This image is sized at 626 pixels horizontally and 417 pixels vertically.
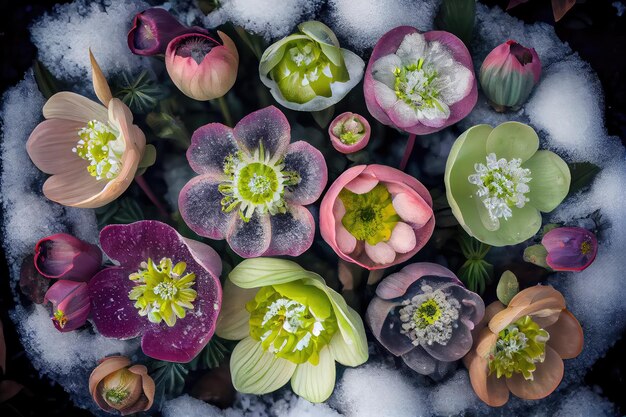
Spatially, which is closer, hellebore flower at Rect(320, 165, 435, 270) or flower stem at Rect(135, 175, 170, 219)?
hellebore flower at Rect(320, 165, 435, 270)

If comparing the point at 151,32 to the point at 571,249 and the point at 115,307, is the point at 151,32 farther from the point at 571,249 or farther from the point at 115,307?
the point at 571,249

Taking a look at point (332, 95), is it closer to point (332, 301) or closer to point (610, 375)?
point (332, 301)

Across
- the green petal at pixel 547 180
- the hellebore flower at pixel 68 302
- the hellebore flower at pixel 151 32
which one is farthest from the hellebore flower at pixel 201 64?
the green petal at pixel 547 180

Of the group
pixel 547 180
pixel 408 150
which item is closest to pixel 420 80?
pixel 408 150

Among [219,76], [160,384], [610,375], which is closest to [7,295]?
[160,384]

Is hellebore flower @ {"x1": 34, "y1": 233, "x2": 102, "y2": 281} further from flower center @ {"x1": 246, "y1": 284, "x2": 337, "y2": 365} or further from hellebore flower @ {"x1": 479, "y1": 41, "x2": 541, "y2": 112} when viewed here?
hellebore flower @ {"x1": 479, "y1": 41, "x2": 541, "y2": 112}

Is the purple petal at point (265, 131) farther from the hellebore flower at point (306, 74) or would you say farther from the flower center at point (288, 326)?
the flower center at point (288, 326)

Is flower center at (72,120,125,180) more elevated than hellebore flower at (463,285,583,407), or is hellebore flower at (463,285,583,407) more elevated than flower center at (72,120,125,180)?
flower center at (72,120,125,180)

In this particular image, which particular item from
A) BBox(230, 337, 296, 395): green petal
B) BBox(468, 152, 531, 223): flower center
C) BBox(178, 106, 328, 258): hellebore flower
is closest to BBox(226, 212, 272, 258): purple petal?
BBox(178, 106, 328, 258): hellebore flower
